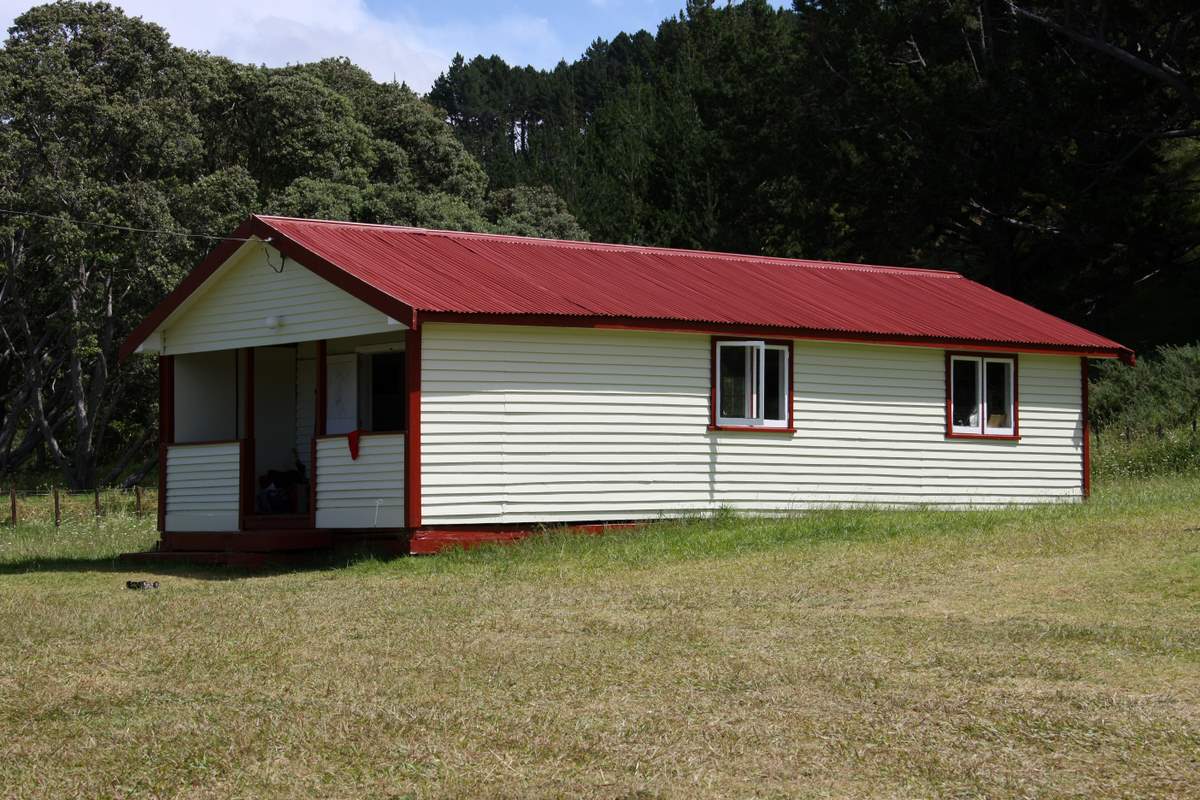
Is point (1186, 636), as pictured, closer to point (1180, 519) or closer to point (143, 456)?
point (1180, 519)

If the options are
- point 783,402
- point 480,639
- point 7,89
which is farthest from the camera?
point 7,89

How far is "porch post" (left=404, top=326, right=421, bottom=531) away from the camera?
18.2 meters

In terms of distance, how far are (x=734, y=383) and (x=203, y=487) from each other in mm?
7516

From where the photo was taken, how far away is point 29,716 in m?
9.70

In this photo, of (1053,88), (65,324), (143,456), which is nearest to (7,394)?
(143,456)

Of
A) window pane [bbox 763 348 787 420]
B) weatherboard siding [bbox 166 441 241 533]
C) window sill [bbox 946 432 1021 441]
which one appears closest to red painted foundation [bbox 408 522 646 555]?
window pane [bbox 763 348 787 420]

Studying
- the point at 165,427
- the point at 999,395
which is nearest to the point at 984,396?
the point at 999,395

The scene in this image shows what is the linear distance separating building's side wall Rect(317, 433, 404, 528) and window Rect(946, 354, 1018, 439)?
8.70 meters

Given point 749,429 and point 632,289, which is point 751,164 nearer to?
point 632,289

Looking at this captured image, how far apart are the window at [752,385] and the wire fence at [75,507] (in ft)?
47.1

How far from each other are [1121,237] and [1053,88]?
4.17 metres

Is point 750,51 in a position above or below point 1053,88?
above

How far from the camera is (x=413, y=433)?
59.9 feet

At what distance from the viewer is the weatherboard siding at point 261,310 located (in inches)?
765
